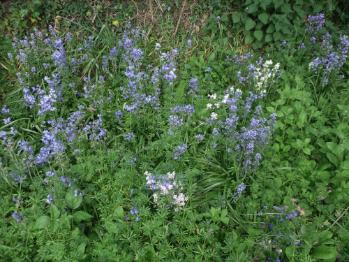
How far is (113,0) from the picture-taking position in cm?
490

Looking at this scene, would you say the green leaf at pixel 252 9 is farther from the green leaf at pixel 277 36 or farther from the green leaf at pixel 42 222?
the green leaf at pixel 42 222

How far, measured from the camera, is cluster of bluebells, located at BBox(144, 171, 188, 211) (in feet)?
9.39

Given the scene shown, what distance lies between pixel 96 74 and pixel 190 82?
43.3 inches

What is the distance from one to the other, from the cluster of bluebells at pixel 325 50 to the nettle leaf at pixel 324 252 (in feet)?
6.06

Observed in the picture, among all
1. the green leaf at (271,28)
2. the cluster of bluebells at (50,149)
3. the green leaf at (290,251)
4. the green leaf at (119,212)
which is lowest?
the green leaf at (119,212)

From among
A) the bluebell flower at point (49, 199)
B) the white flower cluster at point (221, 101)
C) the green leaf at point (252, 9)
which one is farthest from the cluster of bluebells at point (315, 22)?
the bluebell flower at point (49, 199)

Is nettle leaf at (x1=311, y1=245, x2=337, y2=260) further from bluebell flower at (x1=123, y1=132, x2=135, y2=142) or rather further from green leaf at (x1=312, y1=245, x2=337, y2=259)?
bluebell flower at (x1=123, y1=132, x2=135, y2=142)

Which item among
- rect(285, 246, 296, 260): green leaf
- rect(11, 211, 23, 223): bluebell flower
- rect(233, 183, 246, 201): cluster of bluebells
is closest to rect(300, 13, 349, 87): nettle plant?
rect(233, 183, 246, 201): cluster of bluebells

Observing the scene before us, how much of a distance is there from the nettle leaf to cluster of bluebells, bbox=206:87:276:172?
0.76 m

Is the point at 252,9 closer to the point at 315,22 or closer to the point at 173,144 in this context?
the point at 315,22

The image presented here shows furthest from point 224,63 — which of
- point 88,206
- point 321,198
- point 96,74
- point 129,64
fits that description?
point 88,206

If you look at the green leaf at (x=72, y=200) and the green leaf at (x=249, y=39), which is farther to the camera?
the green leaf at (x=249, y=39)

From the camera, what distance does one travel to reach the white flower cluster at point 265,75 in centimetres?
396

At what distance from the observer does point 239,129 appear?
3805 mm
